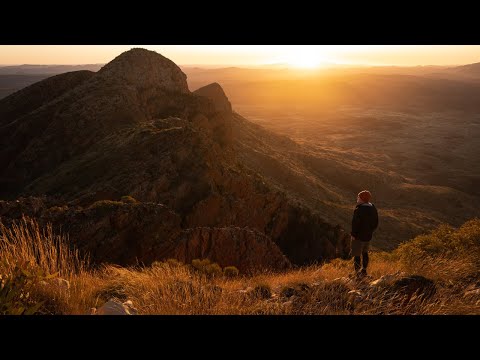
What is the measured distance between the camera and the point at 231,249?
13.4 m

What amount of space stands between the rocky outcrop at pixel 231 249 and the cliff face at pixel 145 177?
37 millimetres

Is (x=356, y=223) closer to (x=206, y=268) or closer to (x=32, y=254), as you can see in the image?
(x=206, y=268)

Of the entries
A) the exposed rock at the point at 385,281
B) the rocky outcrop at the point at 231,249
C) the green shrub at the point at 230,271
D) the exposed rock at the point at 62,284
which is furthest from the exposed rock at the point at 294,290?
the rocky outcrop at the point at 231,249

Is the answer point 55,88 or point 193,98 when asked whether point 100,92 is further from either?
point 55,88

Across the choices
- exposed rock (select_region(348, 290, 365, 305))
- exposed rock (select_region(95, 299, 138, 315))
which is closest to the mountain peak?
exposed rock (select_region(348, 290, 365, 305))

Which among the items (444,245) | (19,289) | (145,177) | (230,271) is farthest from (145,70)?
(19,289)

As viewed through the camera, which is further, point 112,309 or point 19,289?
point 112,309

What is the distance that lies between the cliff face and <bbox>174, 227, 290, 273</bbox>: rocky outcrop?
37 mm

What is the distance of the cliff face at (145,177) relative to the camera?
12.0m

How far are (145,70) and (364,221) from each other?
31489 millimetres

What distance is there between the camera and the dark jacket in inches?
338

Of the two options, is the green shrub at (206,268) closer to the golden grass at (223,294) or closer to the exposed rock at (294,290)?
the golden grass at (223,294)

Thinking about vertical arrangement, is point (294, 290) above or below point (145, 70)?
below
